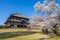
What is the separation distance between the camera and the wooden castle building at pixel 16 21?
41.7 m

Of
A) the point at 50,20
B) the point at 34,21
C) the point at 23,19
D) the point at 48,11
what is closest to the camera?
the point at 50,20

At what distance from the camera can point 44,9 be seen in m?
23.2

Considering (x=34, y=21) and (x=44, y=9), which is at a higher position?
(x=44, y=9)

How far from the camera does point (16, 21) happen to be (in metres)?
42.8

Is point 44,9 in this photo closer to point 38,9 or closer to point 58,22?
point 38,9

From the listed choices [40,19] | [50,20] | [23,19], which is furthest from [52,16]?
[23,19]

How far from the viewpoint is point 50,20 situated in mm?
21234

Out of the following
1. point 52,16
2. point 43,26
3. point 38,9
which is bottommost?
point 43,26

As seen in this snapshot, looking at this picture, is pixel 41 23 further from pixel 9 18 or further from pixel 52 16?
pixel 9 18

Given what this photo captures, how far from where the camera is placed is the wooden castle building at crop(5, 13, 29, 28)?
4169 cm

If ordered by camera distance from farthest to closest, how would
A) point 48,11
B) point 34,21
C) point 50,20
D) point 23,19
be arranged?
point 23,19 → point 34,21 → point 48,11 → point 50,20

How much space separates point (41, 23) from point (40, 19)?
1.32 meters

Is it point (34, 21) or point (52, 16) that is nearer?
point (52, 16)

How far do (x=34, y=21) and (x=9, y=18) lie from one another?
21852 mm
